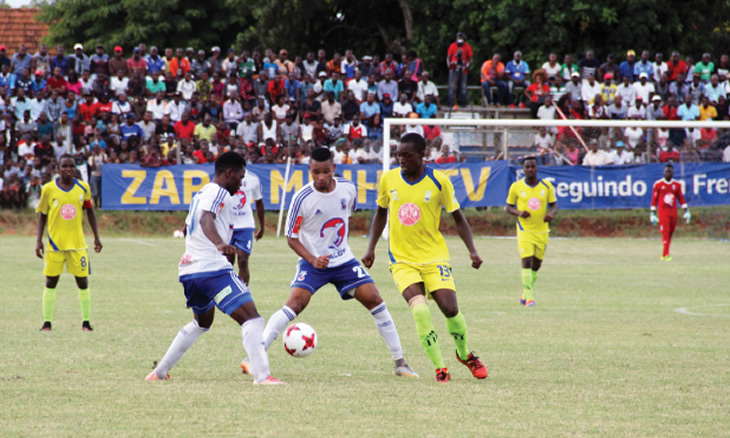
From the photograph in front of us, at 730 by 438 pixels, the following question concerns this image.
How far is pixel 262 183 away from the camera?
2972 cm

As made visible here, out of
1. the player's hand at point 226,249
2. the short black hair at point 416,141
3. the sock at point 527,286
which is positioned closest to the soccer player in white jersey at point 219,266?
the player's hand at point 226,249

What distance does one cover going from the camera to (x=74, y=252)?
1160 centimetres

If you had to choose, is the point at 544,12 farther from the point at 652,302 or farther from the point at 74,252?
the point at 74,252

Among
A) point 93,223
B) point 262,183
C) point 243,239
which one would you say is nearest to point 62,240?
point 93,223

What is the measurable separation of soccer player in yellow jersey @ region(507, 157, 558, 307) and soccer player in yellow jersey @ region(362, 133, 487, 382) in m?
6.84

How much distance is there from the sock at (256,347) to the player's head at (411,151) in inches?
72.1

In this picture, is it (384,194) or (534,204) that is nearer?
(384,194)

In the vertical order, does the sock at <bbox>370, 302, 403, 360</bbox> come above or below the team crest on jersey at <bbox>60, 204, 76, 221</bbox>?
below

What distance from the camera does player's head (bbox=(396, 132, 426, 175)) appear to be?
8.28 m

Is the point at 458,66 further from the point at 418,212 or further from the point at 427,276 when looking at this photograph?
the point at 427,276

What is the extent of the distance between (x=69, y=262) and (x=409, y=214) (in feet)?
16.7

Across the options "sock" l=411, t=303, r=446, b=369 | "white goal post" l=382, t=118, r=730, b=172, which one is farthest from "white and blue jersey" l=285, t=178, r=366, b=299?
"white goal post" l=382, t=118, r=730, b=172

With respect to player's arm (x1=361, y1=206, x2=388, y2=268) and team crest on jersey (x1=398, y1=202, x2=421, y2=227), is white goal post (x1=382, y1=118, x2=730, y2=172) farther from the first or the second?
team crest on jersey (x1=398, y1=202, x2=421, y2=227)

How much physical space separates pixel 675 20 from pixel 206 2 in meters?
20.7
